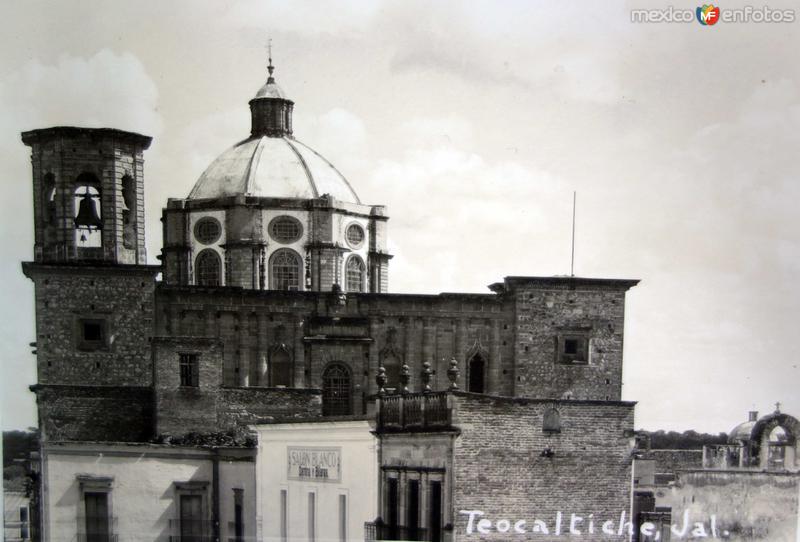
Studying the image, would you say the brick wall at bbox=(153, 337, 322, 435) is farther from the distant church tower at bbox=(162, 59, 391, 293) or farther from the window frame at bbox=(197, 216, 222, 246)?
the window frame at bbox=(197, 216, 222, 246)

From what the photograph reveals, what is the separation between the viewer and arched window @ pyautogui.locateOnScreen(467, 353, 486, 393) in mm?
38094

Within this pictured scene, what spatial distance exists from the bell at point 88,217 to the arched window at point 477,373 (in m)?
10.3

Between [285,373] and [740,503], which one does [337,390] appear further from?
[740,503]

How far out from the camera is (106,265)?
34438 millimetres

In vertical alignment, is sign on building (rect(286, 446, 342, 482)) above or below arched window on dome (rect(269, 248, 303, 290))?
below

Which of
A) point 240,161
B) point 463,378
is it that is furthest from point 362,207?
point 463,378

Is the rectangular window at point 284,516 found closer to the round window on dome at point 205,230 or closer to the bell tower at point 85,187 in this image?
the bell tower at point 85,187

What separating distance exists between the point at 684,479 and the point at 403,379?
48.3 feet

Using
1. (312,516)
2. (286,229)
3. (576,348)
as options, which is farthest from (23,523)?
(576,348)

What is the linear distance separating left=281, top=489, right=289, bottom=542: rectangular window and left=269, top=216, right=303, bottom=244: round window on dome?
1236 cm

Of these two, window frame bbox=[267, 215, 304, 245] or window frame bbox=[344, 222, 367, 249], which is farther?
window frame bbox=[344, 222, 367, 249]

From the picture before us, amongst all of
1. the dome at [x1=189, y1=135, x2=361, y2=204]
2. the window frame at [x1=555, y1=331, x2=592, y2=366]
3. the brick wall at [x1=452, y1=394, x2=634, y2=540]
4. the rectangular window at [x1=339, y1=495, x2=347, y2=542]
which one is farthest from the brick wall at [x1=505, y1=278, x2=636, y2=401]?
the rectangular window at [x1=339, y1=495, x2=347, y2=542]

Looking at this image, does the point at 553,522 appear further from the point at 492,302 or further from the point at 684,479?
the point at 684,479

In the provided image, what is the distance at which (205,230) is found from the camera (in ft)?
132
